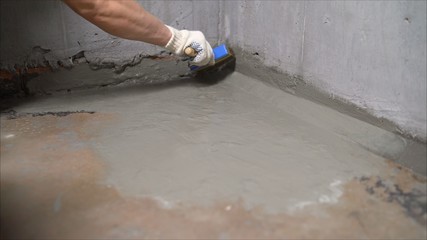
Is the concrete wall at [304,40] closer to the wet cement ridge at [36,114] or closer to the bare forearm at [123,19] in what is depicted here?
the wet cement ridge at [36,114]

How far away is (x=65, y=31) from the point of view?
2.31m

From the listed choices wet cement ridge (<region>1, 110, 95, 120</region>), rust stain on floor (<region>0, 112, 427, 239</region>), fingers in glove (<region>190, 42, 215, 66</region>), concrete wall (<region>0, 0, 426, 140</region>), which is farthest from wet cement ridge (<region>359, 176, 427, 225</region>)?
wet cement ridge (<region>1, 110, 95, 120</region>)

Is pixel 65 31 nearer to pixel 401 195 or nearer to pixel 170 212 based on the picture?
pixel 170 212

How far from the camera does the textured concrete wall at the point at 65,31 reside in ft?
7.24

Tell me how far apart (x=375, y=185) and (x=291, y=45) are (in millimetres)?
918

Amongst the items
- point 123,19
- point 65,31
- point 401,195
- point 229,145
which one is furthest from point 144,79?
point 401,195

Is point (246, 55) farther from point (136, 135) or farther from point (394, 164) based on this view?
point (394, 164)

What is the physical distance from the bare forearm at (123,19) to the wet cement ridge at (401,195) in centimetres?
113

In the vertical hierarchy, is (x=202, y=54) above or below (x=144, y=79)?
above

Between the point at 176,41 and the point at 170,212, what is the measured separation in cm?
103

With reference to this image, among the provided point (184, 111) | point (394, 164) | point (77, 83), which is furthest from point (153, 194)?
point (77, 83)

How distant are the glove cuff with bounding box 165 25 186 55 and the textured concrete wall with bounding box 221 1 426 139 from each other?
499 millimetres

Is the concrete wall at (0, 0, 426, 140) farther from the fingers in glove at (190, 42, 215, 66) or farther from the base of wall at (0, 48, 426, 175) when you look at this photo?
the fingers in glove at (190, 42, 215, 66)

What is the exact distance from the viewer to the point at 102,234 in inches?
49.3
